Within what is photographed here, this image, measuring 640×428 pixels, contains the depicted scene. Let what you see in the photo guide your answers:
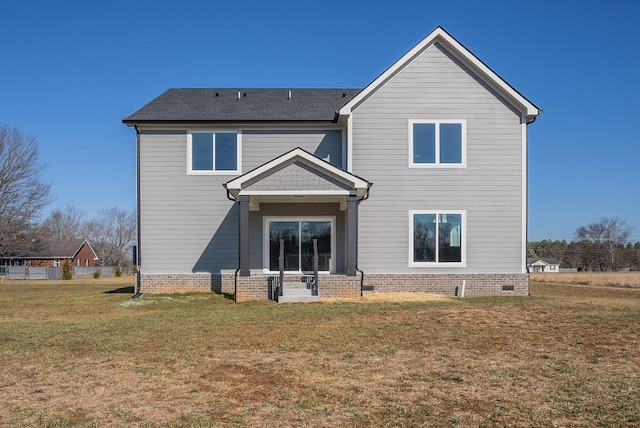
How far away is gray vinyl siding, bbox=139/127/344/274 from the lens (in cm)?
1764

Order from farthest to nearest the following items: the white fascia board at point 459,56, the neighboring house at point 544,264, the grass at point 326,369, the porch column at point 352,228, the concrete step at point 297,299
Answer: the neighboring house at point 544,264
the white fascia board at point 459,56
the porch column at point 352,228
the concrete step at point 297,299
the grass at point 326,369

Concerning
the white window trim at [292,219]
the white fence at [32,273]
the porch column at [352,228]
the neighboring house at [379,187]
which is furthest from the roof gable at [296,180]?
the white fence at [32,273]

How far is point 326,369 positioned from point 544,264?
338ft

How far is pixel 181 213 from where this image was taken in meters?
17.7

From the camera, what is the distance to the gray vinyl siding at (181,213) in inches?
695

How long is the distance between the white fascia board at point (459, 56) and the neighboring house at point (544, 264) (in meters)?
89.4

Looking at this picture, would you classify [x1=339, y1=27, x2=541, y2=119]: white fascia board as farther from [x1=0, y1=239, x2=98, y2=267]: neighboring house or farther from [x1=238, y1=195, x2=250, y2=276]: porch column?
[x1=0, y1=239, x2=98, y2=267]: neighboring house

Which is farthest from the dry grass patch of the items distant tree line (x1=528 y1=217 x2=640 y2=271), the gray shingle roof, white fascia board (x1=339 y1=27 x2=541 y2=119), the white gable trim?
distant tree line (x1=528 y1=217 x2=640 y2=271)

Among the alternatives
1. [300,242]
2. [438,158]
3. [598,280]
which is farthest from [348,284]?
[598,280]

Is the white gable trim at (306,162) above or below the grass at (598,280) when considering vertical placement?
above

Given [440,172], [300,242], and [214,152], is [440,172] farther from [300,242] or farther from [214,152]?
[214,152]

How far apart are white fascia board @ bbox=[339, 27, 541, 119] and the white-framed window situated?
4.09 m

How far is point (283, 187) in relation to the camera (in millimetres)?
15133

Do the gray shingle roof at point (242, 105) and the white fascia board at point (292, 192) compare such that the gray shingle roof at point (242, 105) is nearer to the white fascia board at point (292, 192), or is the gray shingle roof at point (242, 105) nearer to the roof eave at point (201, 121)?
the roof eave at point (201, 121)
